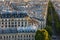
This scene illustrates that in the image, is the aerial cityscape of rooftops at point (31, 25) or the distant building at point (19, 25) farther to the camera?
the distant building at point (19, 25)

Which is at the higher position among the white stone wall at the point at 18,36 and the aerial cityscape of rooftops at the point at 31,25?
the aerial cityscape of rooftops at the point at 31,25

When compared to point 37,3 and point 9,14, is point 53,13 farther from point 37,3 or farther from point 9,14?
point 37,3

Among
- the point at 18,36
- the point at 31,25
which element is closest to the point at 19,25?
the point at 31,25

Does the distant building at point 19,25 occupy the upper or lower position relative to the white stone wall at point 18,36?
upper

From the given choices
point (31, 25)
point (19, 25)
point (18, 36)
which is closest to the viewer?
point (18, 36)

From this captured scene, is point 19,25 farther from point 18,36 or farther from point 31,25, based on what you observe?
point 18,36

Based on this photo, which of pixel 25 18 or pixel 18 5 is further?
pixel 18 5

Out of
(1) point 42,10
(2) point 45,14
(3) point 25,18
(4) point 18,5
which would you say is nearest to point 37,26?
(3) point 25,18

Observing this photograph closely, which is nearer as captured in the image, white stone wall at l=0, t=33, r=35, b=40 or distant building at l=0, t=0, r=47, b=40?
white stone wall at l=0, t=33, r=35, b=40

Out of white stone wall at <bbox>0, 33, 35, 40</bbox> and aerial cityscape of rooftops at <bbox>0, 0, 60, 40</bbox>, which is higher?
aerial cityscape of rooftops at <bbox>0, 0, 60, 40</bbox>

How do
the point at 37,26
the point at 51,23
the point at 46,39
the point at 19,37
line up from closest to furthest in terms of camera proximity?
the point at 46,39 < the point at 19,37 < the point at 37,26 < the point at 51,23

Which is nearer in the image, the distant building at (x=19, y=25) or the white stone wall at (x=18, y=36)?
the white stone wall at (x=18, y=36)
